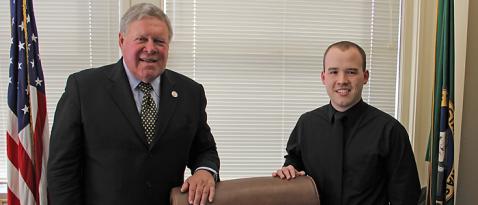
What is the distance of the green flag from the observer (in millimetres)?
1880

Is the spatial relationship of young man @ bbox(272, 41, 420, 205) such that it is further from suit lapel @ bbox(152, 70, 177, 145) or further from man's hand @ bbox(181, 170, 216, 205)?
suit lapel @ bbox(152, 70, 177, 145)

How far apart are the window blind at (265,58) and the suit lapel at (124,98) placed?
0.85 metres

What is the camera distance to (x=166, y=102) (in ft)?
4.85

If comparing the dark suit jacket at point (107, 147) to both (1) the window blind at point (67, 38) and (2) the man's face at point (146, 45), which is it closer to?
(2) the man's face at point (146, 45)

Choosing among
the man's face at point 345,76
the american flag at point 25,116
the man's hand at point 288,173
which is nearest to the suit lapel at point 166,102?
the man's hand at point 288,173

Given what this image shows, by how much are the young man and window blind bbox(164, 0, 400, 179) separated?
78 cm

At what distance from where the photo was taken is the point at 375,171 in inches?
59.2

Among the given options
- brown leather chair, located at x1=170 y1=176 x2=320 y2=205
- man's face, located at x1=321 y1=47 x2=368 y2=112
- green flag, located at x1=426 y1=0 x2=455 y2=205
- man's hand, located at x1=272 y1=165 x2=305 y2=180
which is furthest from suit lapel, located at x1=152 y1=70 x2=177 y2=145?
green flag, located at x1=426 y1=0 x2=455 y2=205

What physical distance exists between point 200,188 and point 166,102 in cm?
36

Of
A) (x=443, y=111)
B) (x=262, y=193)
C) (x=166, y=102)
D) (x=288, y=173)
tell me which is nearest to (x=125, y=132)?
(x=166, y=102)

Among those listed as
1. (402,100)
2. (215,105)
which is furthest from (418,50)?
(215,105)

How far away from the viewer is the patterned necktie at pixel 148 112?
1.42 metres

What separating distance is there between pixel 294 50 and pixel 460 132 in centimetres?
108

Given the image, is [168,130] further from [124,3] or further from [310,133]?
[124,3]
